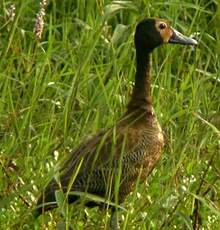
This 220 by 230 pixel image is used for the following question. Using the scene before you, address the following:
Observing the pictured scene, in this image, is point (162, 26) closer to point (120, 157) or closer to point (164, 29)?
point (164, 29)

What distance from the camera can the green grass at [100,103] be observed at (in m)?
5.65

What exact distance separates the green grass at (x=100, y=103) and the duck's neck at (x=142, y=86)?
0.13 m

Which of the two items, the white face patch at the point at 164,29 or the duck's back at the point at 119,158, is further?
the white face patch at the point at 164,29

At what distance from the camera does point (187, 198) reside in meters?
5.63

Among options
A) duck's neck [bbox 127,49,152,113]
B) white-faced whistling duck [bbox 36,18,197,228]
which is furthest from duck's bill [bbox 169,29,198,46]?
white-faced whistling duck [bbox 36,18,197,228]

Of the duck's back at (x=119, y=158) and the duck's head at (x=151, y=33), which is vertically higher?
the duck's head at (x=151, y=33)

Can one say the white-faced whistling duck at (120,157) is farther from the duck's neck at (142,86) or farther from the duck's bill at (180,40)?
the duck's bill at (180,40)

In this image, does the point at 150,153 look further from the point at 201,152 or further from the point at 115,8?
the point at 115,8

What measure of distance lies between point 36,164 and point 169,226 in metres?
0.81

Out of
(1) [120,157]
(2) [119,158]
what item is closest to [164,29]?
(2) [119,158]

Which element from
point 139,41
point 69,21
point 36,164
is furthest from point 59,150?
point 69,21

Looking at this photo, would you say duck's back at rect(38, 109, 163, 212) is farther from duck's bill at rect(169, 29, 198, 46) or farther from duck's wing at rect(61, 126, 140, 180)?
duck's bill at rect(169, 29, 198, 46)

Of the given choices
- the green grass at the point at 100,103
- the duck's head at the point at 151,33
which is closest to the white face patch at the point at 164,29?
the duck's head at the point at 151,33

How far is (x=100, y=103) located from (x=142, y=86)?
22 cm
